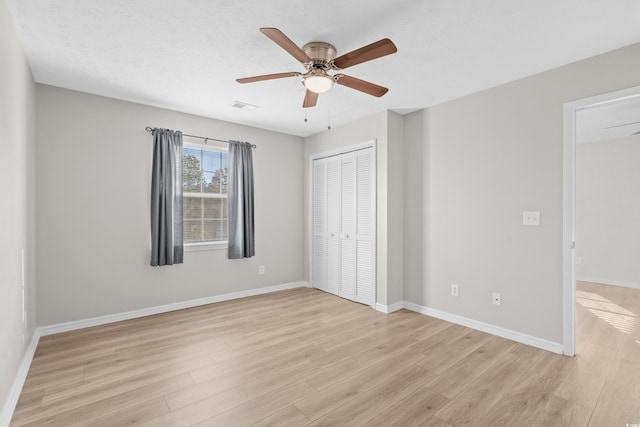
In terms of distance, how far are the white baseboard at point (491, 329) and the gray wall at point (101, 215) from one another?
103 inches

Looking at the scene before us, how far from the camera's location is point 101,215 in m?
3.45

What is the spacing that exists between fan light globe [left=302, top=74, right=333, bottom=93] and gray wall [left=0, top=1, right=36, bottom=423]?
187 cm

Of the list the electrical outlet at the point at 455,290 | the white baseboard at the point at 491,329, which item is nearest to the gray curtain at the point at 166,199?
the white baseboard at the point at 491,329

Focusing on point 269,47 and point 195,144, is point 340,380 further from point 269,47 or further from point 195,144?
point 195,144

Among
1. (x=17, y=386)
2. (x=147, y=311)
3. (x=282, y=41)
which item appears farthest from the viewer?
(x=147, y=311)

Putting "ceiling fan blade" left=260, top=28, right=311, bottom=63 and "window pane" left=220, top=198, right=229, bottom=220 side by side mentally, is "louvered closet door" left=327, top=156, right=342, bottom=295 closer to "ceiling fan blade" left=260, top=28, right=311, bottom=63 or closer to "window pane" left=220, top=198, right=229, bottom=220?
"window pane" left=220, top=198, right=229, bottom=220

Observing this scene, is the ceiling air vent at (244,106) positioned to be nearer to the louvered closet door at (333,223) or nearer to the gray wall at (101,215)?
the gray wall at (101,215)

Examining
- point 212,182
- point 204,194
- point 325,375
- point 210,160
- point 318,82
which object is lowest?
point 325,375

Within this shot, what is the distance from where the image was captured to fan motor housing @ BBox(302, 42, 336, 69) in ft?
7.65

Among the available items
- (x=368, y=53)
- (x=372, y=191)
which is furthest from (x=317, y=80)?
(x=372, y=191)

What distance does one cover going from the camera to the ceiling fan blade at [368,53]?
1895 mm

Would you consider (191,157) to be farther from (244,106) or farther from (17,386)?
(17,386)

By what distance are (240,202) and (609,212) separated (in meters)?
6.13

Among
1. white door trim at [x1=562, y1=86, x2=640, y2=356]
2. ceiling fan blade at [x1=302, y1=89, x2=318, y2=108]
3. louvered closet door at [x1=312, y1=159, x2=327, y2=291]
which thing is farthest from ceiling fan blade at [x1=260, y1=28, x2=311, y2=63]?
louvered closet door at [x1=312, y1=159, x2=327, y2=291]
